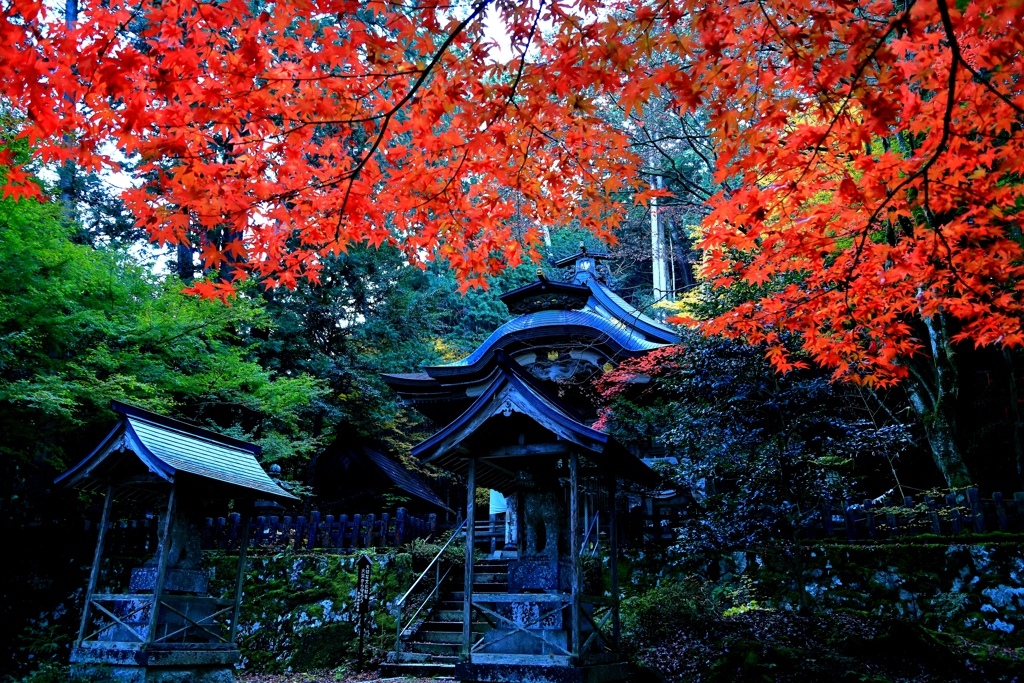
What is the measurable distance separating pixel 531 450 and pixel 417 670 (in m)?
4.52

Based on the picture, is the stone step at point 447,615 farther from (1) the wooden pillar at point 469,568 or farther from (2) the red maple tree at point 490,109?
(2) the red maple tree at point 490,109

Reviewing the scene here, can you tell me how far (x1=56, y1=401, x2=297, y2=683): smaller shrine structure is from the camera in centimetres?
801

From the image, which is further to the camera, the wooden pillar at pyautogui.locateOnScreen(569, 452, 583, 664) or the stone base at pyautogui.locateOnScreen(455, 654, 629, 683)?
the wooden pillar at pyautogui.locateOnScreen(569, 452, 583, 664)

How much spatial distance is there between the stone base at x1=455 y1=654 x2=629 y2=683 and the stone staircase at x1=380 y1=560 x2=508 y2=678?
79.9 inches

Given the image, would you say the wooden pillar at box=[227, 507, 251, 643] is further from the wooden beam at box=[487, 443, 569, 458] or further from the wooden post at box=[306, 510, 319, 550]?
the wooden beam at box=[487, 443, 569, 458]

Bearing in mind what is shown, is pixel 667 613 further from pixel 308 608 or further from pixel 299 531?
pixel 299 531

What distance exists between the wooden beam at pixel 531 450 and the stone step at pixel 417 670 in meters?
3.97

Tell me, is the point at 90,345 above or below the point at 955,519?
above

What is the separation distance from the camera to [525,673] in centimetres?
645

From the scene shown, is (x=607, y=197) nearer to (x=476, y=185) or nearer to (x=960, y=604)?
(x=476, y=185)

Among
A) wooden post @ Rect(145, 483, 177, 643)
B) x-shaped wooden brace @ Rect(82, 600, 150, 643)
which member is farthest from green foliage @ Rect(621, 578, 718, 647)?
x-shaped wooden brace @ Rect(82, 600, 150, 643)

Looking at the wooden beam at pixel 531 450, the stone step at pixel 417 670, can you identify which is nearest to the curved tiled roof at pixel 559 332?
the wooden beam at pixel 531 450

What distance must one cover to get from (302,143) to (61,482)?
6854 millimetres

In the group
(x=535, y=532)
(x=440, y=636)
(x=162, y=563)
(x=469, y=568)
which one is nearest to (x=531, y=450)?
(x=535, y=532)
